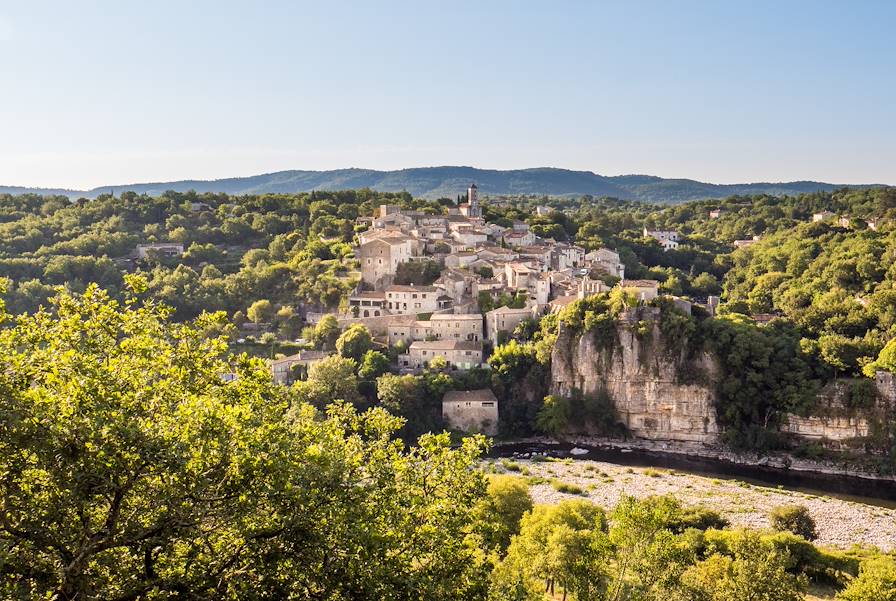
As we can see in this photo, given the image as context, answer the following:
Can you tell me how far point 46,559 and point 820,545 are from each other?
27.5m

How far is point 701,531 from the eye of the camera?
2525 centimetres

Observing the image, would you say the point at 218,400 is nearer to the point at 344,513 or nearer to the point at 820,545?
the point at 344,513

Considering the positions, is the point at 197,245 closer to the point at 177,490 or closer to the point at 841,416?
the point at 841,416

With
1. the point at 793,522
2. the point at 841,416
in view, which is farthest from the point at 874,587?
the point at 841,416

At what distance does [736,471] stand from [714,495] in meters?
5.92

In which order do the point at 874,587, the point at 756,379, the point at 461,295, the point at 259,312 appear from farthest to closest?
the point at 259,312 → the point at 461,295 → the point at 756,379 → the point at 874,587

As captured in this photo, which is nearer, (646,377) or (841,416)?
(841,416)

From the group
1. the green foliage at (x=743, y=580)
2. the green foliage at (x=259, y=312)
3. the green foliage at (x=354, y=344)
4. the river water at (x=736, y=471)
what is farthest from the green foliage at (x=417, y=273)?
the green foliage at (x=743, y=580)

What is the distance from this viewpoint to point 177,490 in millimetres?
6961

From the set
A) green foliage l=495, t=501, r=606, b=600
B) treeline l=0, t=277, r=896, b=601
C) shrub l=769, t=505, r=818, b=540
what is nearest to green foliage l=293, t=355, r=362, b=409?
green foliage l=495, t=501, r=606, b=600

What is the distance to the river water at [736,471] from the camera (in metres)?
33.4

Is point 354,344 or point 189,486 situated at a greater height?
point 189,486

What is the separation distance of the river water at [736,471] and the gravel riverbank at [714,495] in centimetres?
127

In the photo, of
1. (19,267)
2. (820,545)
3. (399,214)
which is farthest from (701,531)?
(19,267)
